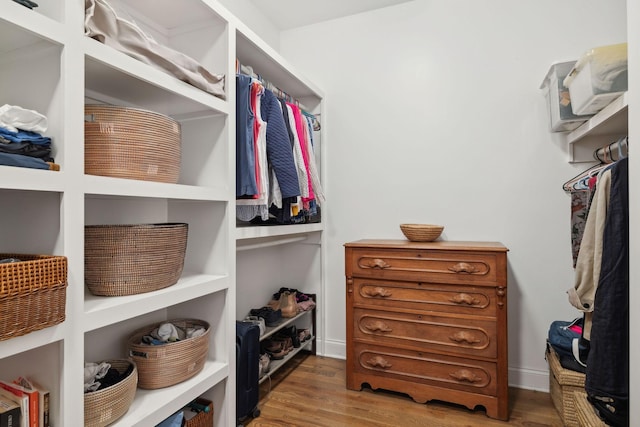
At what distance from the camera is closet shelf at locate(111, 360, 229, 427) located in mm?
1284

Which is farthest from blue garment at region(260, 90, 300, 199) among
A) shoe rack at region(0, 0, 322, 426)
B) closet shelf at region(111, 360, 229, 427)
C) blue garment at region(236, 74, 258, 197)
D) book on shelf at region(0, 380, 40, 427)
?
book on shelf at region(0, 380, 40, 427)

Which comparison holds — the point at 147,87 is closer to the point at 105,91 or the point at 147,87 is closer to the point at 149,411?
the point at 105,91

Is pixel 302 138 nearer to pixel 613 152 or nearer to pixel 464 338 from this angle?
pixel 464 338

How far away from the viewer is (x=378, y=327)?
2184 mm

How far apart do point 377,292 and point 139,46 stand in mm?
1716

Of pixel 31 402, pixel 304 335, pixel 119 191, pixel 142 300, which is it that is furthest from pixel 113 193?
pixel 304 335

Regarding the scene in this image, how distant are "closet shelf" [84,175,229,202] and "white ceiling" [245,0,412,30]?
5.60ft

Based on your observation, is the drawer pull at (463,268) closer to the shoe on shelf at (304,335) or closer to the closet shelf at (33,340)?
the shoe on shelf at (304,335)

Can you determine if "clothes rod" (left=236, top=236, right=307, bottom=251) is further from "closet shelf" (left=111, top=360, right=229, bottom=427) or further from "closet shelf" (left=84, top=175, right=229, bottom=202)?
"closet shelf" (left=111, top=360, right=229, bottom=427)

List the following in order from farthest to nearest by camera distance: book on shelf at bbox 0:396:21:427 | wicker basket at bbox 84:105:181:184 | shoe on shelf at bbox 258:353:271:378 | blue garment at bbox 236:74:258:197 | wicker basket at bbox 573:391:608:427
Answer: shoe on shelf at bbox 258:353:271:378
blue garment at bbox 236:74:258:197
wicker basket at bbox 573:391:608:427
wicker basket at bbox 84:105:181:184
book on shelf at bbox 0:396:21:427

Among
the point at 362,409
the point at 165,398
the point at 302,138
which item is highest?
the point at 302,138

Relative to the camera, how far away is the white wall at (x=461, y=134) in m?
2.26

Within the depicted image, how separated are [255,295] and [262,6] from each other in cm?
210

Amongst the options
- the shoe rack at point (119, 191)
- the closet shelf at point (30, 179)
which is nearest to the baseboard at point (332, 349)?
the shoe rack at point (119, 191)
